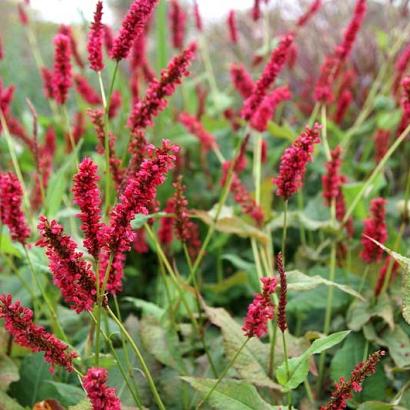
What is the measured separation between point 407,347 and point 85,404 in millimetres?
754

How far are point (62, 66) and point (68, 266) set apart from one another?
0.65m

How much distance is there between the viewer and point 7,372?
4.65 feet

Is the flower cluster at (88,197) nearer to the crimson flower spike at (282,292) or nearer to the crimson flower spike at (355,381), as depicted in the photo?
the crimson flower spike at (282,292)

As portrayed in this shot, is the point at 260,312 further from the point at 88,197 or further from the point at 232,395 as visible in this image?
the point at 88,197

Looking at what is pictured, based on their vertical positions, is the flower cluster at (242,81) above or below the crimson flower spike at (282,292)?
above

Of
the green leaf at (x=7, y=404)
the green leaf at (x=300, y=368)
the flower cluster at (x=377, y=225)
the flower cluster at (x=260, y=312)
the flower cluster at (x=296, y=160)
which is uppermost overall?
the flower cluster at (x=296, y=160)

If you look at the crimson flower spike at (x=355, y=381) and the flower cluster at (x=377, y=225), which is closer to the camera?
the crimson flower spike at (x=355, y=381)

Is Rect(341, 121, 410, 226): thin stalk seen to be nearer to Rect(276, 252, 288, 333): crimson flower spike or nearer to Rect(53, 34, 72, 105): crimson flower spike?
Rect(276, 252, 288, 333): crimson flower spike

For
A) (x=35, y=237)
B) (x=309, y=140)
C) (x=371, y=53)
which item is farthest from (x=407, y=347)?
(x=371, y=53)

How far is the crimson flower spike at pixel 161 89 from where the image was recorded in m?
1.22

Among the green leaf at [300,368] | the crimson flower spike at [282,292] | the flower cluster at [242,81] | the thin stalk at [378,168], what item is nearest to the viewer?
the crimson flower spike at [282,292]

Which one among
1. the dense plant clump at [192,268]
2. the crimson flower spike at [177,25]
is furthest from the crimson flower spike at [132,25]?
the crimson flower spike at [177,25]

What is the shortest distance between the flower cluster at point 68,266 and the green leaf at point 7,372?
48cm

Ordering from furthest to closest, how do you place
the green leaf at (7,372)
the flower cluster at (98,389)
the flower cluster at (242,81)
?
the flower cluster at (242,81) < the green leaf at (7,372) < the flower cluster at (98,389)
